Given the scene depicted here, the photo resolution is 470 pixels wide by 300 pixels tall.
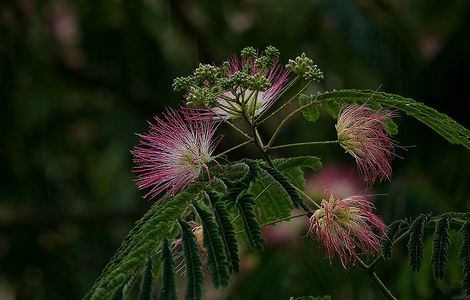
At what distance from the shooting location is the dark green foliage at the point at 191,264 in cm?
132

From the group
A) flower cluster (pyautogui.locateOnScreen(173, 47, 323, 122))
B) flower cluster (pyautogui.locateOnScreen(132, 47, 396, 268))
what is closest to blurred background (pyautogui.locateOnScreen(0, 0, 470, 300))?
flower cluster (pyautogui.locateOnScreen(132, 47, 396, 268))

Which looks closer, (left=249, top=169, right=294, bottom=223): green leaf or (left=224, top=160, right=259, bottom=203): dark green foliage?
(left=224, top=160, right=259, bottom=203): dark green foliage

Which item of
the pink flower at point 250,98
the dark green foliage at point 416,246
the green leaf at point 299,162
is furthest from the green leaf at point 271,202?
the dark green foliage at point 416,246

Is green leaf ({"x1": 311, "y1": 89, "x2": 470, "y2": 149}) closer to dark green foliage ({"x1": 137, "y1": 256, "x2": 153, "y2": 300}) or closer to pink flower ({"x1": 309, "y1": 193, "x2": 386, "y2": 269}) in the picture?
pink flower ({"x1": 309, "y1": 193, "x2": 386, "y2": 269})

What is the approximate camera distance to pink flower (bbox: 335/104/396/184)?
165 cm

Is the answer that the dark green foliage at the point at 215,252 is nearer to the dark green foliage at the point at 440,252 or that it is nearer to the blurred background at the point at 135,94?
the dark green foliage at the point at 440,252

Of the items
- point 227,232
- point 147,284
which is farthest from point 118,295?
point 227,232

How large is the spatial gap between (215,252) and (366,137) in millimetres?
423

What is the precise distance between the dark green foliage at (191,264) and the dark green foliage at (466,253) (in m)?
0.36

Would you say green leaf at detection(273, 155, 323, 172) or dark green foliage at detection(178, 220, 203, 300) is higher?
green leaf at detection(273, 155, 323, 172)

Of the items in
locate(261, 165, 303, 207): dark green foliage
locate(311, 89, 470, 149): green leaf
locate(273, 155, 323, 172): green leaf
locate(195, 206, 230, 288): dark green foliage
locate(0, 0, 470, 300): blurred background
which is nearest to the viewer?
locate(195, 206, 230, 288): dark green foliage

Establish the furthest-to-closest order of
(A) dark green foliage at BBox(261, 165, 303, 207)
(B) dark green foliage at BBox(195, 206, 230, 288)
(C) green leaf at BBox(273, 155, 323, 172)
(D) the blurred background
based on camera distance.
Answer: (D) the blurred background
(C) green leaf at BBox(273, 155, 323, 172)
(A) dark green foliage at BBox(261, 165, 303, 207)
(B) dark green foliage at BBox(195, 206, 230, 288)

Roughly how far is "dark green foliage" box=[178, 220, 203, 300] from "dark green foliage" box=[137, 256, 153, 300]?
0.04 m

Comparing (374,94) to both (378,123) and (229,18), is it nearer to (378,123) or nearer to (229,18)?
(378,123)
